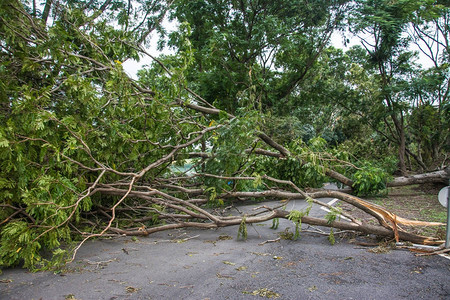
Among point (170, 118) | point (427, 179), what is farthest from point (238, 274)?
point (427, 179)

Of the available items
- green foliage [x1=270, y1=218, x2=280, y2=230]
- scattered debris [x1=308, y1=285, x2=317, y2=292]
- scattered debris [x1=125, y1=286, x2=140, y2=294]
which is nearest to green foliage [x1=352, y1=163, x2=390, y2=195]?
green foliage [x1=270, y1=218, x2=280, y2=230]

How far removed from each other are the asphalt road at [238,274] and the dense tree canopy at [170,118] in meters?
0.40

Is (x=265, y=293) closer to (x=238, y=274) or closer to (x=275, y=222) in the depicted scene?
(x=238, y=274)

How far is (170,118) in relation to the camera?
602 centimetres

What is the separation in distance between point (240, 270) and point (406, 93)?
30.0ft

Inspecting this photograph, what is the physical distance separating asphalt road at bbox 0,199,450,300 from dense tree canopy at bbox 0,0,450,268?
0.40 metres

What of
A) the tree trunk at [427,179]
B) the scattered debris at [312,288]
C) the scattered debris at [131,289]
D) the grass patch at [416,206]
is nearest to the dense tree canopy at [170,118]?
the tree trunk at [427,179]

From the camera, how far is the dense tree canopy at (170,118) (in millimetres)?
4297

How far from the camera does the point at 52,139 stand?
14.6 feet

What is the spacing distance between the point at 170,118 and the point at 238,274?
3.22 metres

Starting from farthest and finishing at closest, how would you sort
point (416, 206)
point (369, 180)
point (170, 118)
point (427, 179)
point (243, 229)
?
point (427, 179) → point (369, 180) → point (416, 206) → point (170, 118) → point (243, 229)

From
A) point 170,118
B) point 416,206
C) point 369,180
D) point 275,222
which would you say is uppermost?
point 170,118

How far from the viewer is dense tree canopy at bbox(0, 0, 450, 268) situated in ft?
14.1

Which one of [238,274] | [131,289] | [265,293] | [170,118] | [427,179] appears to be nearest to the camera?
[265,293]
